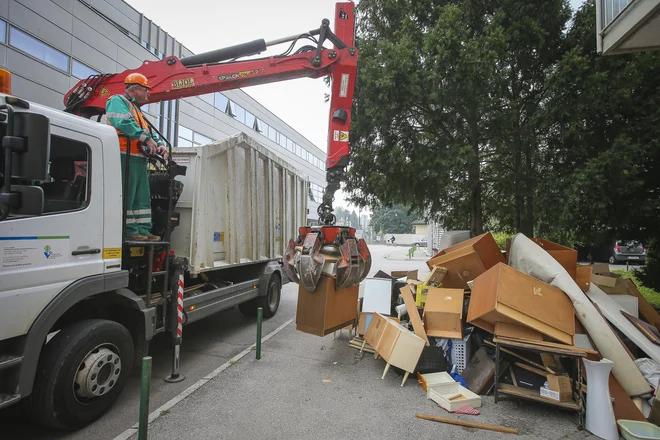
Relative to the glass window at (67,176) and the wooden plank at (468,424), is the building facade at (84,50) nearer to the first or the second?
the glass window at (67,176)

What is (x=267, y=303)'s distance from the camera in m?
6.91

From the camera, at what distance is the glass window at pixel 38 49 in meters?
10.8

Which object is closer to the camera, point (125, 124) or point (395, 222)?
point (125, 124)

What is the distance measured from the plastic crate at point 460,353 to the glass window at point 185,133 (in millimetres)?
18939

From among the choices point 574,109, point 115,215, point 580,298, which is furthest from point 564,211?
point 115,215

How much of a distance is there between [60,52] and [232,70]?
11022mm

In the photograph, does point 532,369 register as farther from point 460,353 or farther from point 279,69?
point 279,69

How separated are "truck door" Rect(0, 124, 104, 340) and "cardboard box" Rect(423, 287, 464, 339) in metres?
3.62

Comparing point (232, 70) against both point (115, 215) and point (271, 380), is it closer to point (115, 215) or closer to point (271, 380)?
point (115, 215)

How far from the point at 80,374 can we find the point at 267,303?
402 centimetres

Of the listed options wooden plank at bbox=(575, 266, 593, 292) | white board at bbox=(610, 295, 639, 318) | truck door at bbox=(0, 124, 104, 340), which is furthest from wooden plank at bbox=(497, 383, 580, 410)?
truck door at bbox=(0, 124, 104, 340)

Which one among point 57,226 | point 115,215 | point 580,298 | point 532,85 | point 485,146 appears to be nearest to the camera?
point 57,226

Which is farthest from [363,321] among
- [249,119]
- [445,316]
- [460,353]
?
[249,119]

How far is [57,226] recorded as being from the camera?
289 centimetres
